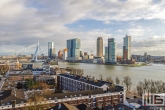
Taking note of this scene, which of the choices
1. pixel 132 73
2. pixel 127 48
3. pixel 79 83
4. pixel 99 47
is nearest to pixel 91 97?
pixel 79 83

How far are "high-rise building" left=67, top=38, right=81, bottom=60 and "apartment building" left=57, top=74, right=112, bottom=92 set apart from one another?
48041mm

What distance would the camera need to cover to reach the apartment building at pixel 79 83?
29.6 feet

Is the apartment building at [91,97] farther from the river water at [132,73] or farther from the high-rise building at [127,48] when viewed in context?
the high-rise building at [127,48]

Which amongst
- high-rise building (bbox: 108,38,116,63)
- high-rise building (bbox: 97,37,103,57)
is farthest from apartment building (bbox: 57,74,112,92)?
high-rise building (bbox: 97,37,103,57)

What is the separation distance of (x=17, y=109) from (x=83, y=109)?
241cm

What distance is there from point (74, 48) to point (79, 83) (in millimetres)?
53021

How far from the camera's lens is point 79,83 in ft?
34.4

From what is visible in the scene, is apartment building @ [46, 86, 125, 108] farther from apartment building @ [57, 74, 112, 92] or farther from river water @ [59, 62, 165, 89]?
river water @ [59, 62, 165, 89]

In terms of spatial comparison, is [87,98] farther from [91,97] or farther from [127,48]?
[127,48]

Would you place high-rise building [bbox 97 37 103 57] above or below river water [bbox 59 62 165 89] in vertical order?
above

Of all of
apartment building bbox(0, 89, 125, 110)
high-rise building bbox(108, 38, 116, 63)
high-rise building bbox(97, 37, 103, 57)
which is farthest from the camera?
high-rise building bbox(97, 37, 103, 57)

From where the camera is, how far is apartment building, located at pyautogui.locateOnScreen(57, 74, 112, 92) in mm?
9008

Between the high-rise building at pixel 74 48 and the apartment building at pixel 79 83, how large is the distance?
158 feet

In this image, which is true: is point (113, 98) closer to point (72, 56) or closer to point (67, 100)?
point (67, 100)
